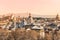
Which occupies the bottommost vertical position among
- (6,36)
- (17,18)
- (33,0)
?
(6,36)

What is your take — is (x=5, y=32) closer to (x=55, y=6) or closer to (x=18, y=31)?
(x=18, y=31)

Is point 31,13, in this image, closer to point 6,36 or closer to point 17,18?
point 17,18

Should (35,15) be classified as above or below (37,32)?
above

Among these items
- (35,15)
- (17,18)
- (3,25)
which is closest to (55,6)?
(35,15)

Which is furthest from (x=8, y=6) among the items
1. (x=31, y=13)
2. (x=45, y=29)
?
(x=45, y=29)

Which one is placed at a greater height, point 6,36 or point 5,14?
point 5,14
